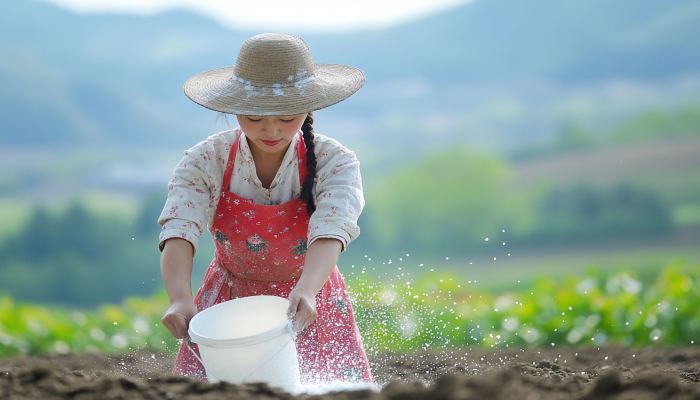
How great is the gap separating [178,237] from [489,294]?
2.87 m

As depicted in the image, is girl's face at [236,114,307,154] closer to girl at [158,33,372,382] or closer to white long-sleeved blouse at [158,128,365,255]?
girl at [158,33,372,382]

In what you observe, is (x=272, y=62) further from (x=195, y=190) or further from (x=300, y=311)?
(x=300, y=311)

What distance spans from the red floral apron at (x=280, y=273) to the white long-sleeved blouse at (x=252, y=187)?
0.12 feet

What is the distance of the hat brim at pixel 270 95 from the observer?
5.71 feet

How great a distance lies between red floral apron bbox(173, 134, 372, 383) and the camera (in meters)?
2.03

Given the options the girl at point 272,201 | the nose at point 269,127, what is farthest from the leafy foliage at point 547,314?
the nose at point 269,127

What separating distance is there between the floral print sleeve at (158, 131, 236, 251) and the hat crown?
29 cm

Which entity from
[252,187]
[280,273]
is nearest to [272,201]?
[252,187]

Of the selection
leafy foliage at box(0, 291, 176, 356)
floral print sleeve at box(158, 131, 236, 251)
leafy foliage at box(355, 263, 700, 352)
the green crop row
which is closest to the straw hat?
floral print sleeve at box(158, 131, 236, 251)

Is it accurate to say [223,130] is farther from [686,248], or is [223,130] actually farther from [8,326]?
[686,248]

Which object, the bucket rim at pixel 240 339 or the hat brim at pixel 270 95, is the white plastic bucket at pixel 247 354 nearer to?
the bucket rim at pixel 240 339

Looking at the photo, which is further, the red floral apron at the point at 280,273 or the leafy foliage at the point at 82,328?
the leafy foliage at the point at 82,328

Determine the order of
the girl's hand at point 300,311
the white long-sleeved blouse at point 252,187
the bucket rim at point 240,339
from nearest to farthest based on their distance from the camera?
the bucket rim at point 240,339 → the girl's hand at point 300,311 → the white long-sleeved blouse at point 252,187

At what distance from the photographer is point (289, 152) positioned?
204 centimetres
